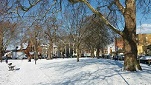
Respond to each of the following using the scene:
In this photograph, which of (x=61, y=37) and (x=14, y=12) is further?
(x=61, y=37)

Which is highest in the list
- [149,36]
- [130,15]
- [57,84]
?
[149,36]

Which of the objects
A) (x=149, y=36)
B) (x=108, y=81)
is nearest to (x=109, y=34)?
(x=108, y=81)

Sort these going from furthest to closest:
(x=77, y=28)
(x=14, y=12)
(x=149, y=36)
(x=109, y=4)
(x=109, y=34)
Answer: (x=149, y=36), (x=109, y=34), (x=77, y=28), (x=109, y=4), (x=14, y=12)

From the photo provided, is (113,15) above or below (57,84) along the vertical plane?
above

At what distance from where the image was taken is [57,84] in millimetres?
16016

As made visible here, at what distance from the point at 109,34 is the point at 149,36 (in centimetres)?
7128

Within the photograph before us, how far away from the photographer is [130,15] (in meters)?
19.2

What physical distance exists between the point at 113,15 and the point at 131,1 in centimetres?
347

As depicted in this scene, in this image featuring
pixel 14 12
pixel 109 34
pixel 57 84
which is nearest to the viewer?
pixel 57 84

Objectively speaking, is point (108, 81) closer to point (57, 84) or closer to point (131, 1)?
point (57, 84)

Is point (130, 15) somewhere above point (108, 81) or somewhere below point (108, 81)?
above

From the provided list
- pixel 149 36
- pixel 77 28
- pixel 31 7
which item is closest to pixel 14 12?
pixel 31 7

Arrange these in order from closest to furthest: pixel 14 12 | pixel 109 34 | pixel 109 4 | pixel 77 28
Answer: pixel 14 12 < pixel 109 4 < pixel 77 28 < pixel 109 34

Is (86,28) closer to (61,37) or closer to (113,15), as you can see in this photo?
(113,15)
